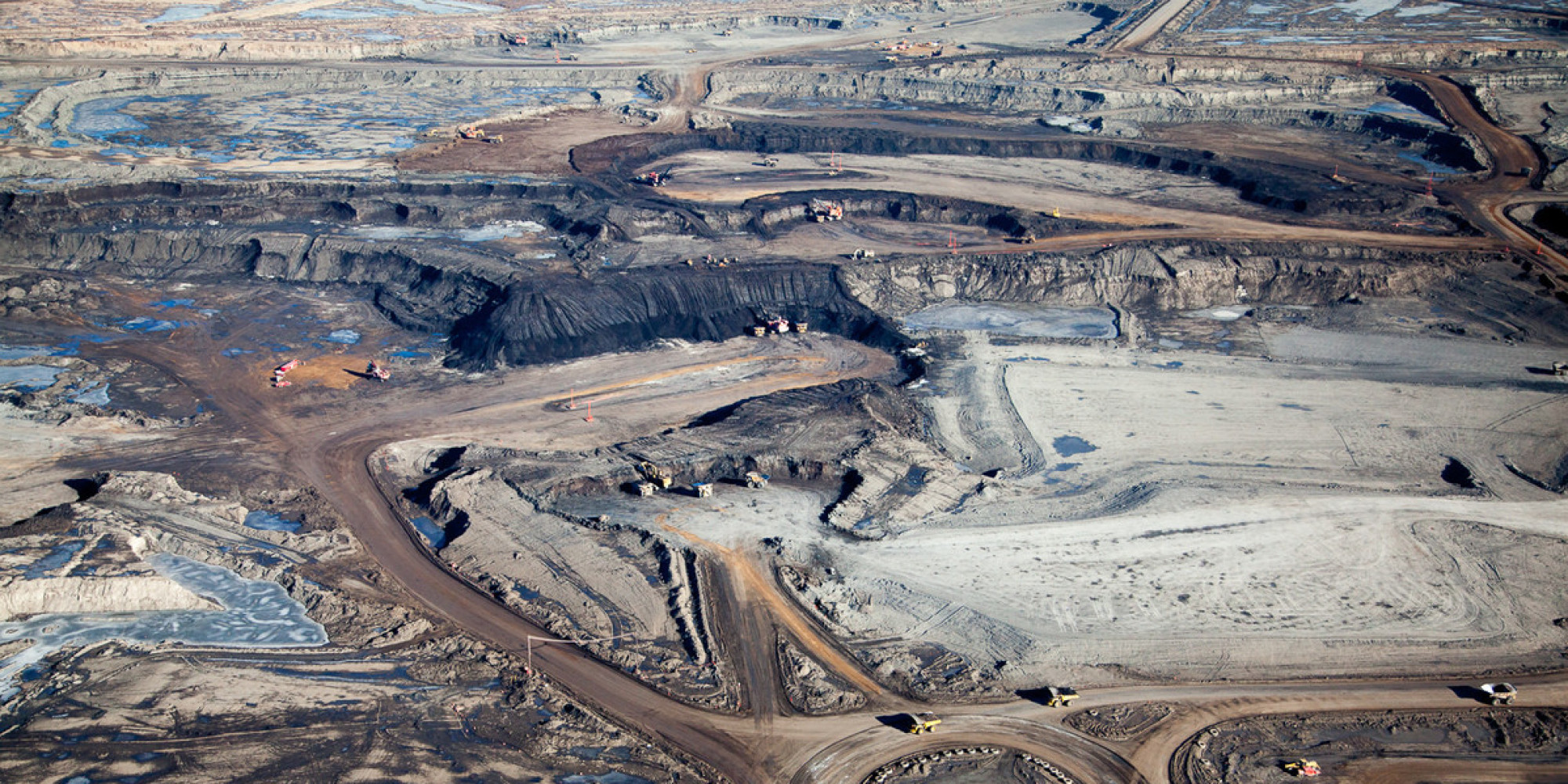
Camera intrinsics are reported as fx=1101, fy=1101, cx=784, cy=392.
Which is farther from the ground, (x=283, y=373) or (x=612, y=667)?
(x=283, y=373)

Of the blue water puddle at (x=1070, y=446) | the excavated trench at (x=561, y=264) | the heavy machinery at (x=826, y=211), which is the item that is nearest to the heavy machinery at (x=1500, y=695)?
the blue water puddle at (x=1070, y=446)

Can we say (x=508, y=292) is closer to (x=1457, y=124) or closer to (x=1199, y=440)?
(x=1199, y=440)

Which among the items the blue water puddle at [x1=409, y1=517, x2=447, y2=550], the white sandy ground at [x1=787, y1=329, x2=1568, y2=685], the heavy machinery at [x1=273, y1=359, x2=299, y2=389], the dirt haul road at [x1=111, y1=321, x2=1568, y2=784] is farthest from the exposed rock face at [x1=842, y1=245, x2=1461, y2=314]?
the heavy machinery at [x1=273, y1=359, x2=299, y2=389]

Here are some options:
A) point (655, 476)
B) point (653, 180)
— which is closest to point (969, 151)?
point (653, 180)

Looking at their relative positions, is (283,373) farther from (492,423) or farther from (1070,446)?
(1070,446)

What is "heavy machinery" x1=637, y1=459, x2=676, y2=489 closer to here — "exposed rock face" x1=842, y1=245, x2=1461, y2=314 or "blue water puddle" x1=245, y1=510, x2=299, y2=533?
"blue water puddle" x1=245, y1=510, x2=299, y2=533

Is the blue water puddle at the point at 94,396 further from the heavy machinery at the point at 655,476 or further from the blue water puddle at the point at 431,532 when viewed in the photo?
the heavy machinery at the point at 655,476
